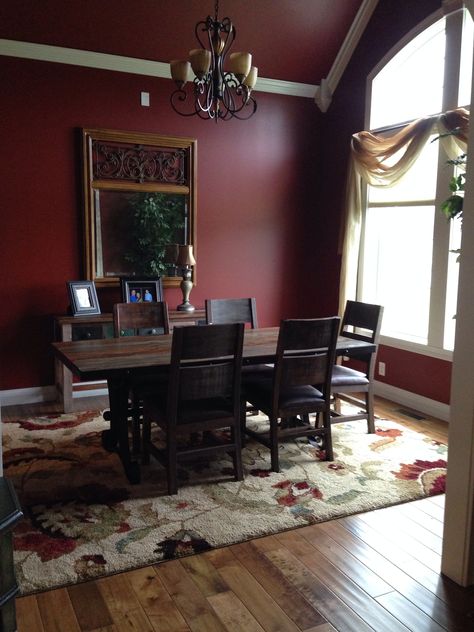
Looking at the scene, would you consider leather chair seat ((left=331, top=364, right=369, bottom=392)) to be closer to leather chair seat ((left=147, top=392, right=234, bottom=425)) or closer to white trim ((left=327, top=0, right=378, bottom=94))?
leather chair seat ((left=147, top=392, right=234, bottom=425))

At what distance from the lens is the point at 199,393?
9.70 ft

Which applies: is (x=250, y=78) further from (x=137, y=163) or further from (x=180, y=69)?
(x=137, y=163)

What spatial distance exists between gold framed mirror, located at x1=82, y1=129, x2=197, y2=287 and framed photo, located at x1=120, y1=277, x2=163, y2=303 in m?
0.18

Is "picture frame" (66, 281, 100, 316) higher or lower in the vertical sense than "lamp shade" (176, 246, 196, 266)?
lower

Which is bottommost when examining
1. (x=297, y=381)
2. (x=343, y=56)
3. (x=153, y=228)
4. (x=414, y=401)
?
(x=414, y=401)

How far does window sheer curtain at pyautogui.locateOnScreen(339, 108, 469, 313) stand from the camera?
13.3ft

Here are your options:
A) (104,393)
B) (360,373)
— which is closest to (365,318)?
(360,373)

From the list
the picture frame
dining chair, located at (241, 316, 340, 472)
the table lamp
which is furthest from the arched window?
the picture frame

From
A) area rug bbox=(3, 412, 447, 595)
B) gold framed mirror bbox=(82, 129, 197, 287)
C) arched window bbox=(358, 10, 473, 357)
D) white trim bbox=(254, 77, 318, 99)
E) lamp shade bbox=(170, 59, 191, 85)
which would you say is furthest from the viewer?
white trim bbox=(254, 77, 318, 99)

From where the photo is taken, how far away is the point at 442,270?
4.37 m

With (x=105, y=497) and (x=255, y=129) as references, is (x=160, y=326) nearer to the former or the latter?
(x=105, y=497)

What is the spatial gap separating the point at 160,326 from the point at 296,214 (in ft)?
7.87

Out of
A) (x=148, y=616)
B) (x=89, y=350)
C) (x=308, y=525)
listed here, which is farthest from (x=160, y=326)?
(x=148, y=616)

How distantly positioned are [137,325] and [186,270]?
1225 mm
